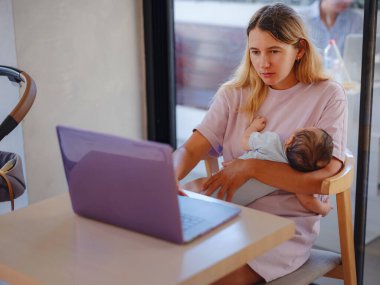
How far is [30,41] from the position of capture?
96.5 inches

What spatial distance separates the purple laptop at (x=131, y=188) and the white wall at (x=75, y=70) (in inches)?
45.4

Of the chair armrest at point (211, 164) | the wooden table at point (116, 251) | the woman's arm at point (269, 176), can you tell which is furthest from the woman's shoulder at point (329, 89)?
the wooden table at point (116, 251)

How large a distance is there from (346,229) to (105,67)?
1.34 m

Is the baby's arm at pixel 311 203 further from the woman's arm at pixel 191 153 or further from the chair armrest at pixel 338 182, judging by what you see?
the woman's arm at pixel 191 153

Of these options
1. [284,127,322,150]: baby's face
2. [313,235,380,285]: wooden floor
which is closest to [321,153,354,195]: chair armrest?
[284,127,322,150]: baby's face

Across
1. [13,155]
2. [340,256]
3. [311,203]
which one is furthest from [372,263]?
[13,155]

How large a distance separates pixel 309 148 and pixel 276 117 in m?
0.25

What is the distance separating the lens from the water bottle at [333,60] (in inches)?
91.6

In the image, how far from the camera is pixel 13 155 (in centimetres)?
211

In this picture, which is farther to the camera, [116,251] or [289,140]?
[289,140]

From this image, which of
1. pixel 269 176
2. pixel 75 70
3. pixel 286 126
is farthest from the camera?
pixel 75 70

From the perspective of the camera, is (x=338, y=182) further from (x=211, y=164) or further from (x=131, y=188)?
(x=131, y=188)

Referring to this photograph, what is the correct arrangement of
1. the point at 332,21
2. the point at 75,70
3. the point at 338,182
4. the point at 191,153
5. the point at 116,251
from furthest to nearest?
the point at 75,70 < the point at 332,21 < the point at 191,153 < the point at 338,182 < the point at 116,251

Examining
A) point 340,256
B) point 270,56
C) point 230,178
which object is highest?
point 270,56
